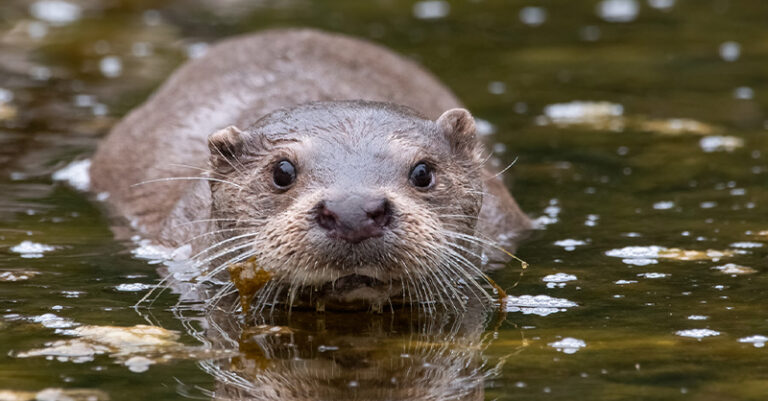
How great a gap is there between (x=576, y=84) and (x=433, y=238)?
20.4ft

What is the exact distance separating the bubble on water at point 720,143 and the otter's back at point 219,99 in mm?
1853

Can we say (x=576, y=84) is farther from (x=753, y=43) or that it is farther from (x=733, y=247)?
(x=733, y=247)

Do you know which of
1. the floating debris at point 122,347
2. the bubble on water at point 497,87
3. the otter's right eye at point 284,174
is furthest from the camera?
the bubble on water at point 497,87

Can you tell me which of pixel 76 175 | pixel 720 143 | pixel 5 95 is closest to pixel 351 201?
pixel 76 175

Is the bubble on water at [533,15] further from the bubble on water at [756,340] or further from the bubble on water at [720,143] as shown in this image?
the bubble on water at [756,340]

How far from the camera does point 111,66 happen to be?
12.6m

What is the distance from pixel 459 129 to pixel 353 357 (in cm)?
177

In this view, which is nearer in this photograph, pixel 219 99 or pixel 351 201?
pixel 351 201

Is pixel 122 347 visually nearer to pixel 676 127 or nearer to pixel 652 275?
pixel 652 275

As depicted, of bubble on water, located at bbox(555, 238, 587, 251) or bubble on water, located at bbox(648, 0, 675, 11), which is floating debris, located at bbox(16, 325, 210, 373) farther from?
bubble on water, located at bbox(648, 0, 675, 11)

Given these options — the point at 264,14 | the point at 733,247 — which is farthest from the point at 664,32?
the point at 733,247

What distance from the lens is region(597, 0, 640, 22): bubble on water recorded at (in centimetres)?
1491

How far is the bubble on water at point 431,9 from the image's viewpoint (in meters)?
15.2

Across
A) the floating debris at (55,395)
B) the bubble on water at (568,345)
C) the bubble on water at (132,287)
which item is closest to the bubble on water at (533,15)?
the bubble on water at (132,287)
